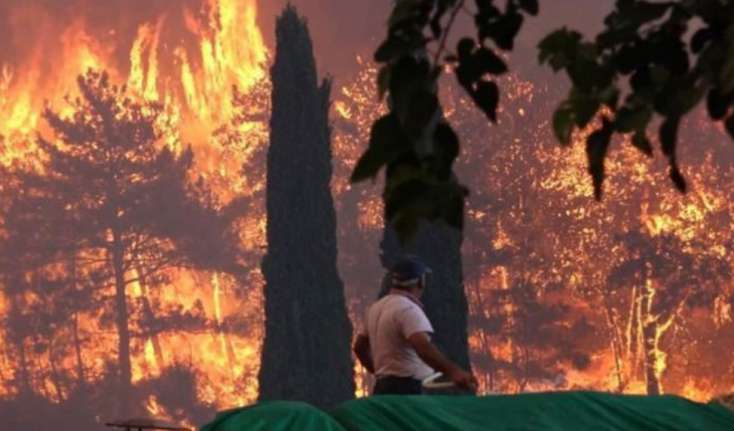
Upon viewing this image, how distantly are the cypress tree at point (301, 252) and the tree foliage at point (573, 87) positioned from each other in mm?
30595

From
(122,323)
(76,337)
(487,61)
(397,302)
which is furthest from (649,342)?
(487,61)

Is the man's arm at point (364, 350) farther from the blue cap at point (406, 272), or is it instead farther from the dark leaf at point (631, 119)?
the dark leaf at point (631, 119)

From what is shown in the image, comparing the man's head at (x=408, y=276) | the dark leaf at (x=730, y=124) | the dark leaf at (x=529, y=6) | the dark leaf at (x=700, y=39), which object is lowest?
the dark leaf at (x=730, y=124)

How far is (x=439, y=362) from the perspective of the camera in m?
11.8

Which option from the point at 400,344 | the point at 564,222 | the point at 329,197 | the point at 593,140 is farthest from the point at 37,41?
the point at 593,140

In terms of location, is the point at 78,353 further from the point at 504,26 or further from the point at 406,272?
the point at 504,26

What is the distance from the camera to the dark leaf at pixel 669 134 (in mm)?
3707

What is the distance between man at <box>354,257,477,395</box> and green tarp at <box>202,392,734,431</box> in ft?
6.81

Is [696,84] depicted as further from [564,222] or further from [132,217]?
[132,217]

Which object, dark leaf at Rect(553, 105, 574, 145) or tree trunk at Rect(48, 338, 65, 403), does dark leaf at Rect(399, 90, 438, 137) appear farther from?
tree trunk at Rect(48, 338, 65, 403)

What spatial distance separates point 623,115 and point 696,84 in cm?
15

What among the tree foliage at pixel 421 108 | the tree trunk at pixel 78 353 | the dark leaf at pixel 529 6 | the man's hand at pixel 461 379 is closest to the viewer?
Answer: the tree foliage at pixel 421 108

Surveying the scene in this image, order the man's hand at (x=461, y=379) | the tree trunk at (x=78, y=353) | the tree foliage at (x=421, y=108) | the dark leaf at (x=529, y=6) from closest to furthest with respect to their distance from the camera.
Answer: the tree foliage at (x=421, y=108)
the dark leaf at (x=529, y=6)
the man's hand at (x=461, y=379)
the tree trunk at (x=78, y=353)

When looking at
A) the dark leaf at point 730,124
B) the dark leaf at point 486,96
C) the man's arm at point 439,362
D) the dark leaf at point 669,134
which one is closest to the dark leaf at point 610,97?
the dark leaf at point 669,134
